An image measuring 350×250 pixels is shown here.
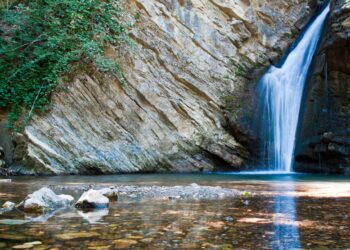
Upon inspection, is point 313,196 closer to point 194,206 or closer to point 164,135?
point 194,206

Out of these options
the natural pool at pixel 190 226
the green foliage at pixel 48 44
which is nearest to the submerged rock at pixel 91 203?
the natural pool at pixel 190 226

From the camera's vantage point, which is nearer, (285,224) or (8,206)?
(285,224)

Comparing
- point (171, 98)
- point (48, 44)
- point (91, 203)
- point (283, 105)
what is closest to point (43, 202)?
point (91, 203)

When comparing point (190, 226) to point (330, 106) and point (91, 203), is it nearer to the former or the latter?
point (91, 203)

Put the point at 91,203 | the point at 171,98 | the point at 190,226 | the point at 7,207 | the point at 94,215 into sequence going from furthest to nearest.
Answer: the point at 171,98 < the point at 91,203 < the point at 7,207 < the point at 94,215 < the point at 190,226

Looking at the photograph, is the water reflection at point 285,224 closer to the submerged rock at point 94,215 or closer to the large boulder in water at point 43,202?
the submerged rock at point 94,215

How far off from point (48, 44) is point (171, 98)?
14.7ft

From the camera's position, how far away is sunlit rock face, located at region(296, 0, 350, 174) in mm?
13648

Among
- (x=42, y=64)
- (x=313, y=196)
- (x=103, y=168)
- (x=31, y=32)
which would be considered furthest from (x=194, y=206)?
(x=31, y=32)

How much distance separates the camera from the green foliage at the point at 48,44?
1328cm

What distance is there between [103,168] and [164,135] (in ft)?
8.27

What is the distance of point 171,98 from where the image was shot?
1485 centimetres

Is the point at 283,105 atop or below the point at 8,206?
atop

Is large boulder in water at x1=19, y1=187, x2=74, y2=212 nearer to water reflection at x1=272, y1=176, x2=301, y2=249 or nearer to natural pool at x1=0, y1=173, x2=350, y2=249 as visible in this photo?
natural pool at x1=0, y1=173, x2=350, y2=249
